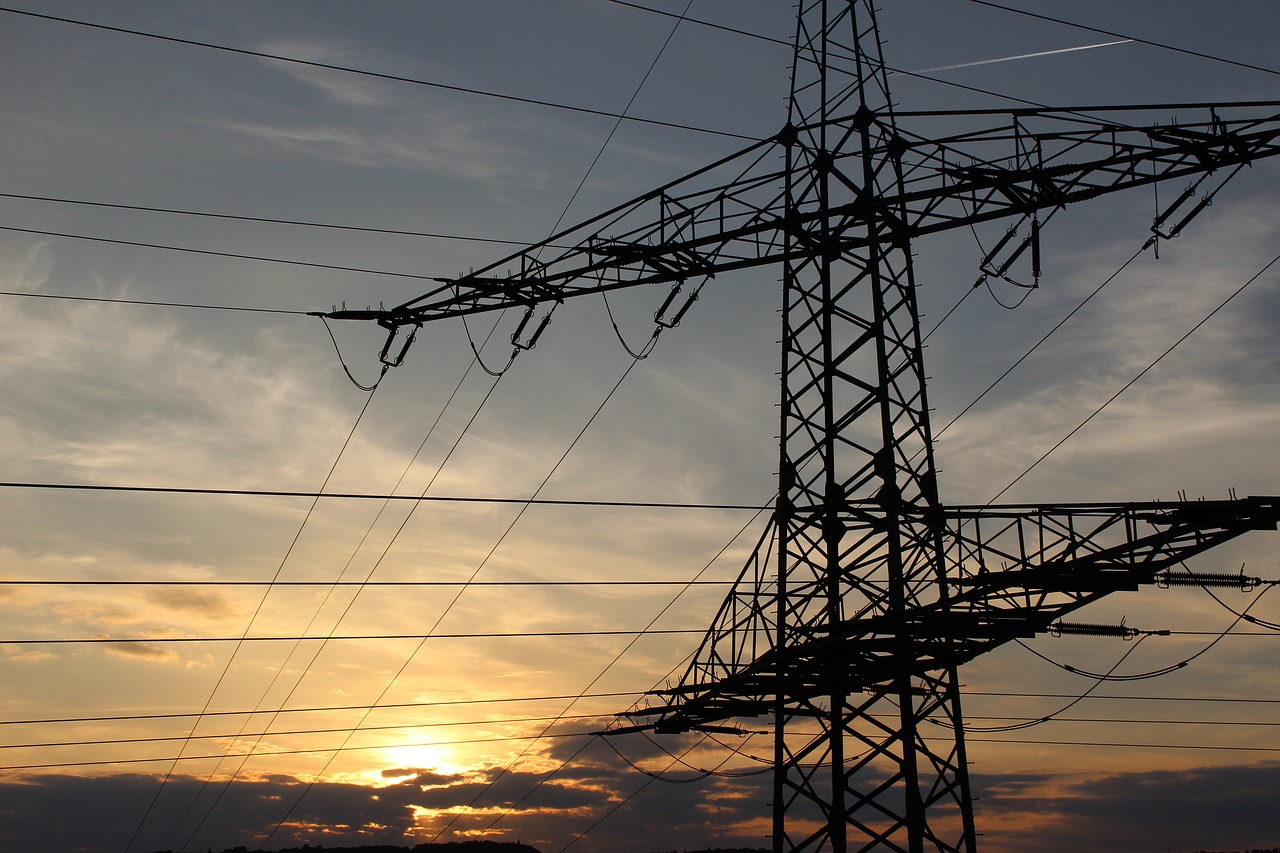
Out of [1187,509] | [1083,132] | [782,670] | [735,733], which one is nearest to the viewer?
[1187,509]

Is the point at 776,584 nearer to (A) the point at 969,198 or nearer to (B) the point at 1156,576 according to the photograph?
(B) the point at 1156,576

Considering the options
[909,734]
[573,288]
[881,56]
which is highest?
[881,56]

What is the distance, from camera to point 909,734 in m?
21.5

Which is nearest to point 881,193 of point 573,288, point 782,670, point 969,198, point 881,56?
point 969,198

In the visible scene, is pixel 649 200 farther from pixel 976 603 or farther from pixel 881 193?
pixel 976 603

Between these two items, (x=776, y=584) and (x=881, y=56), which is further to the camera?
(x=881, y=56)

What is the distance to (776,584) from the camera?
2372 cm

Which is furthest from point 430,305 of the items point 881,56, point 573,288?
point 881,56

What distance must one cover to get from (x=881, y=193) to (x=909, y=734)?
11.2 meters

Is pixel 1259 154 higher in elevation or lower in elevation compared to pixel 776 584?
higher

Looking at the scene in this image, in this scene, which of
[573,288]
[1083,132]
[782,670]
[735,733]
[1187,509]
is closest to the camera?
[1187,509]

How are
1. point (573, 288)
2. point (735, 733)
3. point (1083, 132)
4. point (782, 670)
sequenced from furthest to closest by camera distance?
point (735, 733) → point (573, 288) → point (782, 670) → point (1083, 132)

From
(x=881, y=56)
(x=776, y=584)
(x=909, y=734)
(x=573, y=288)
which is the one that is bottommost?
(x=909, y=734)

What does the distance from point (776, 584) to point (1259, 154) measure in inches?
487
